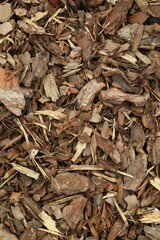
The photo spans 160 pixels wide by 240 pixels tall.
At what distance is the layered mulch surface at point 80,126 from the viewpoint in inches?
83.7

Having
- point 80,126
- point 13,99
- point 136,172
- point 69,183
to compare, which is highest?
point 13,99

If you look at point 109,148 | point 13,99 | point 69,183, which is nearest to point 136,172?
point 109,148

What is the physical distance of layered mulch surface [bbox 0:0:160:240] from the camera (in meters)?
2.13

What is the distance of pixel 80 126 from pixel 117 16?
525mm

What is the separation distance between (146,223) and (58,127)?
58 centimetres

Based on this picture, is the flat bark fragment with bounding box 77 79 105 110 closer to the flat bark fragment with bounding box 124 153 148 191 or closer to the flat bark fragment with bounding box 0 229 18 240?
the flat bark fragment with bounding box 124 153 148 191

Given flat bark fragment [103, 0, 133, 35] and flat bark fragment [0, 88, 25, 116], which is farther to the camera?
flat bark fragment [103, 0, 133, 35]

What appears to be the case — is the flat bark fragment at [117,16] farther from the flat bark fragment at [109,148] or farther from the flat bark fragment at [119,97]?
the flat bark fragment at [109,148]

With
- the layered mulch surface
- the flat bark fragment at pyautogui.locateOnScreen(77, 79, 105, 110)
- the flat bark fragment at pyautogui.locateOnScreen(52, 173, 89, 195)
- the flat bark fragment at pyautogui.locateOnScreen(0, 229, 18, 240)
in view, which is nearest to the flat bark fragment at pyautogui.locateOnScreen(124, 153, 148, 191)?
the layered mulch surface

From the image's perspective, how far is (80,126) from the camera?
7.02 feet

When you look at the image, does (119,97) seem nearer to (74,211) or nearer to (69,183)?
(69,183)

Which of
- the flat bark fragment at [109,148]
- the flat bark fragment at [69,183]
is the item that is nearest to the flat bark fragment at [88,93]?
the flat bark fragment at [109,148]

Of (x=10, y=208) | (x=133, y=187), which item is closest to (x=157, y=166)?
(x=133, y=187)

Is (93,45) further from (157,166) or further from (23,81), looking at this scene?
(157,166)
